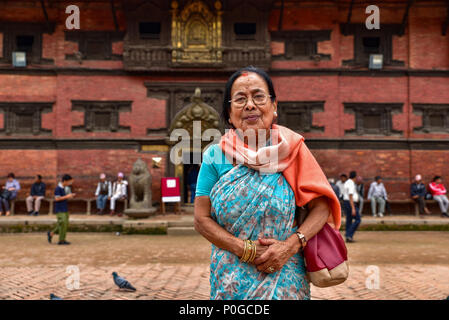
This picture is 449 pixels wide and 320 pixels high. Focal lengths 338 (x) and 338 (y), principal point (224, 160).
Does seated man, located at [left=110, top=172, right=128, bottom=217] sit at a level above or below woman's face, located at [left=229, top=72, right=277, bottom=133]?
below

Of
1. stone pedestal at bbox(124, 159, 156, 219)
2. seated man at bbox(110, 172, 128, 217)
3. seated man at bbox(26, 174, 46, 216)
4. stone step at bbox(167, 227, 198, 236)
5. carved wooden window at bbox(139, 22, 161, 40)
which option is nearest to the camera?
stone step at bbox(167, 227, 198, 236)

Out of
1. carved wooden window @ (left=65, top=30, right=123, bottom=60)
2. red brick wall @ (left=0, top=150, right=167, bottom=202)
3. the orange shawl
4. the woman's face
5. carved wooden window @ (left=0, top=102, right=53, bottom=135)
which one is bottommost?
red brick wall @ (left=0, top=150, right=167, bottom=202)

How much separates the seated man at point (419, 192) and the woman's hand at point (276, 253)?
15793mm

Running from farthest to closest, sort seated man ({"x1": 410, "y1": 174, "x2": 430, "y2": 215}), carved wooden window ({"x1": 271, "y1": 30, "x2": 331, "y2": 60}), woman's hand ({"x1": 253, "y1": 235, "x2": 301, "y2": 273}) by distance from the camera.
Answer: carved wooden window ({"x1": 271, "y1": 30, "x2": 331, "y2": 60}), seated man ({"x1": 410, "y1": 174, "x2": 430, "y2": 215}), woman's hand ({"x1": 253, "y1": 235, "x2": 301, "y2": 273})

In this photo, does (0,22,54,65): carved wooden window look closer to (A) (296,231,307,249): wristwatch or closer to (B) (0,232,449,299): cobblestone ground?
(B) (0,232,449,299): cobblestone ground

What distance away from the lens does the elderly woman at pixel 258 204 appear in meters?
1.73

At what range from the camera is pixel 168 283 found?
5828mm

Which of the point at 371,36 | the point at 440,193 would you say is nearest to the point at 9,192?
the point at 371,36

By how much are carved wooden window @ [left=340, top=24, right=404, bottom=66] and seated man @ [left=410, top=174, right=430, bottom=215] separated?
585 centimetres

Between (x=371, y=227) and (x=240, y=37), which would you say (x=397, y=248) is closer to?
(x=371, y=227)

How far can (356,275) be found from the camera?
634 cm

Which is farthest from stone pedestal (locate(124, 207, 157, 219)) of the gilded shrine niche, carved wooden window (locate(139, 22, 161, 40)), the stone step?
carved wooden window (locate(139, 22, 161, 40))

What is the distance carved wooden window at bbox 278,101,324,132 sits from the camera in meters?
16.2

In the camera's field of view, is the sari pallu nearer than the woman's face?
Yes
